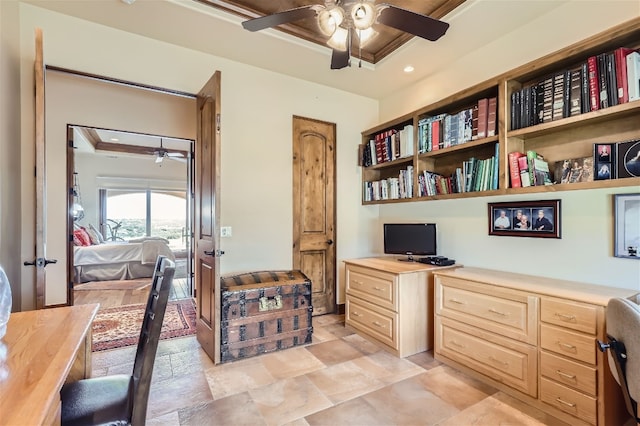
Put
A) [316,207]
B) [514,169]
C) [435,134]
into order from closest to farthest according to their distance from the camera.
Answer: [514,169] → [435,134] → [316,207]

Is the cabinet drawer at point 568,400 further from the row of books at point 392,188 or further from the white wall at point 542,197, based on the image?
the row of books at point 392,188

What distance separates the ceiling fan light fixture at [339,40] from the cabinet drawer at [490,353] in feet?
7.51

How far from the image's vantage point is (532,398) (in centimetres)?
199

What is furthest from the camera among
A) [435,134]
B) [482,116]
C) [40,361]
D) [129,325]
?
[129,325]

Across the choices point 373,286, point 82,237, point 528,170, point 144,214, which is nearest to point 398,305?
point 373,286

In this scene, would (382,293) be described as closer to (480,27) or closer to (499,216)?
(499,216)

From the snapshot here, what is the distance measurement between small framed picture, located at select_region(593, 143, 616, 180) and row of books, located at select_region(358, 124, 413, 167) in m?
1.50

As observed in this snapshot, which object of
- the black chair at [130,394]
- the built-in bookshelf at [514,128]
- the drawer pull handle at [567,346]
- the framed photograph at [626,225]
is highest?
the built-in bookshelf at [514,128]

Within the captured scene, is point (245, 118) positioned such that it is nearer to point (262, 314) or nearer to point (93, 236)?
point (262, 314)

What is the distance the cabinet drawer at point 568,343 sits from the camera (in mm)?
1720

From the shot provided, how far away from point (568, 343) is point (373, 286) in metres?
1.52

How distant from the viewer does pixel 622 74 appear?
179 centimetres

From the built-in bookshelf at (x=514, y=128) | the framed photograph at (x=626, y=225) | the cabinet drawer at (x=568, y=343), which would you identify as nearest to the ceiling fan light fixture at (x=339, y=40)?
the built-in bookshelf at (x=514, y=128)

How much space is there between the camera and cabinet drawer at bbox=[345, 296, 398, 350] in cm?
277
